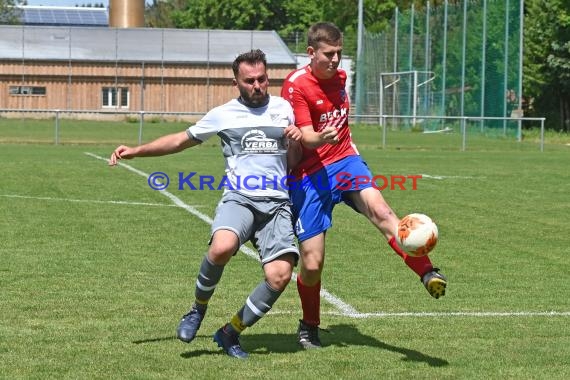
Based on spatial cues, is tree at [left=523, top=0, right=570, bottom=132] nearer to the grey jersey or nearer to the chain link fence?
the chain link fence

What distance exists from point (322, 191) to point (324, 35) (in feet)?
3.33

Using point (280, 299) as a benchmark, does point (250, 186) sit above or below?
above

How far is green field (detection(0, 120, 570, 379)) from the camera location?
7.09m

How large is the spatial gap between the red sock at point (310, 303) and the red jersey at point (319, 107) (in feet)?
2.49

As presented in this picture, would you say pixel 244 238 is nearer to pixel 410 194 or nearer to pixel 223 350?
pixel 223 350

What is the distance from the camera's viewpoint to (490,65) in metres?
47.5

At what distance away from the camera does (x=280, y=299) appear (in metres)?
9.61

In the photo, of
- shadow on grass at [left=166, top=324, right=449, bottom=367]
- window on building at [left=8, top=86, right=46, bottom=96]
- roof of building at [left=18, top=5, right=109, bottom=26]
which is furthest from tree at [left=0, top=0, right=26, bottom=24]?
shadow on grass at [left=166, top=324, right=449, bottom=367]

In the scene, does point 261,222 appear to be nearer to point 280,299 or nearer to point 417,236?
point 417,236

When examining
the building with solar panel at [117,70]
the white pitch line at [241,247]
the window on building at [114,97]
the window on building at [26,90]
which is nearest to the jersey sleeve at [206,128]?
the white pitch line at [241,247]

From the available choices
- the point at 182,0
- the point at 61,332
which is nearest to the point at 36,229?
the point at 61,332

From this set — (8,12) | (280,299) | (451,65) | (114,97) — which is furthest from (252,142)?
(8,12)

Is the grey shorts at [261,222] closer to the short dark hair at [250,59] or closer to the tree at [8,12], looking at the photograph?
the short dark hair at [250,59]

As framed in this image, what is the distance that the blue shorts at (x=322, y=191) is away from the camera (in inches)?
307
